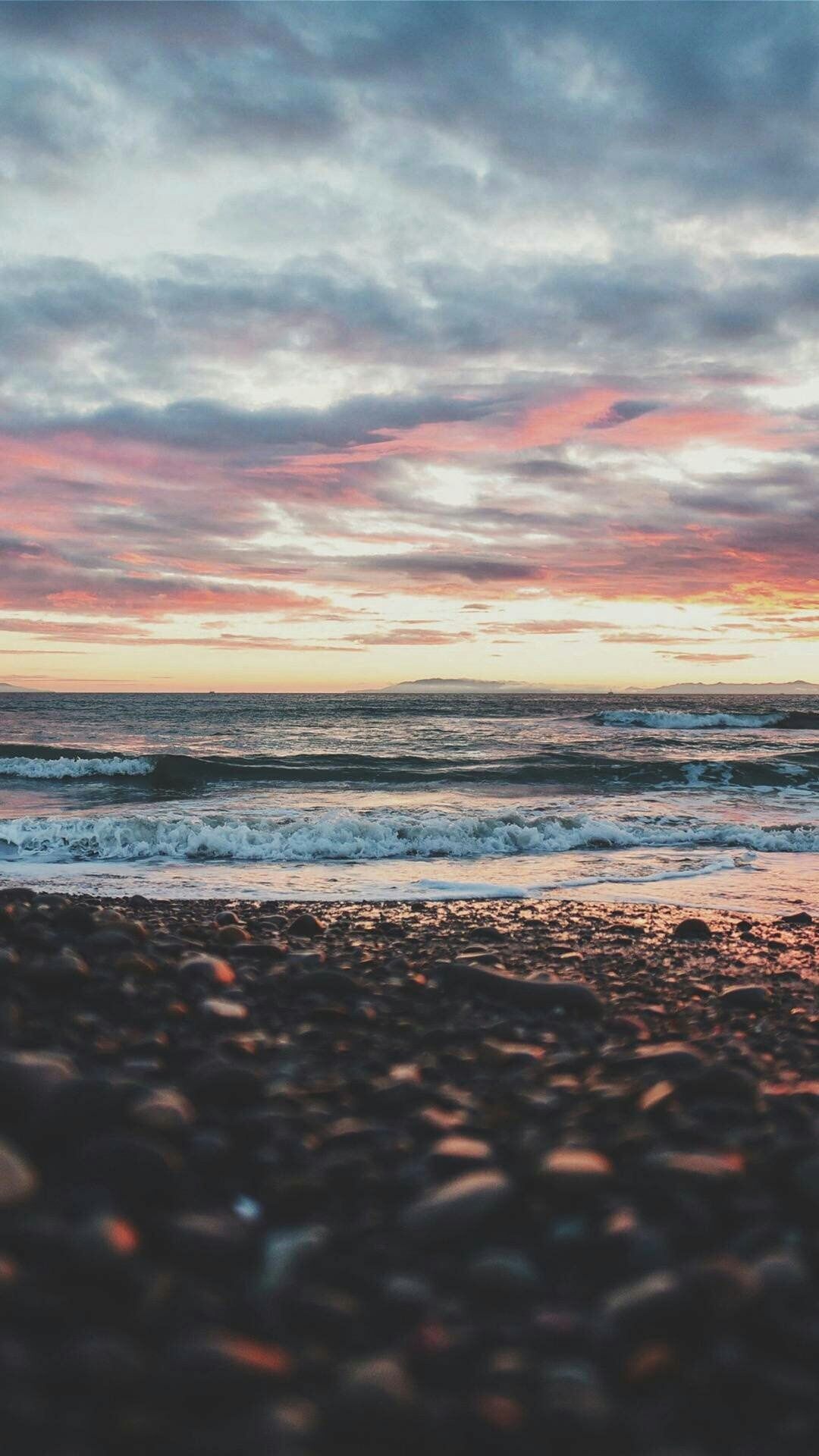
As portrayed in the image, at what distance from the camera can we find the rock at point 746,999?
5.27 meters

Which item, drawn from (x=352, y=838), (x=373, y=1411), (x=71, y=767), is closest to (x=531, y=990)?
(x=373, y=1411)

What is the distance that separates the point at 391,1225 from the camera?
2.54 meters

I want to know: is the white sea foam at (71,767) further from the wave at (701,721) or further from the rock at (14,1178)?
the wave at (701,721)

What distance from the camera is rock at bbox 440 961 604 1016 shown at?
494 cm

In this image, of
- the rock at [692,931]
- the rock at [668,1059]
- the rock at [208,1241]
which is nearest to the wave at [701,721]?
the rock at [692,931]

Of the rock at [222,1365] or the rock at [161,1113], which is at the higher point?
the rock at [161,1113]

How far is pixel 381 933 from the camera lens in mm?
7414

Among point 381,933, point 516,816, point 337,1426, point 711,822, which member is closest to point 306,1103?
point 337,1426

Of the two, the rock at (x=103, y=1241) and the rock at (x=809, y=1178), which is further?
the rock at (x=809, y=1178)

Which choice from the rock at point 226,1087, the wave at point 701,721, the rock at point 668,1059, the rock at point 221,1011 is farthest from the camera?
the wave at point 701,721

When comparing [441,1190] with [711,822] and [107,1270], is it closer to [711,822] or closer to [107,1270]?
[107,1270]

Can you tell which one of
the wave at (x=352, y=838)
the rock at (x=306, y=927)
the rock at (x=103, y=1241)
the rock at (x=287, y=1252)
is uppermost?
the rock at (x=103, y=1241)

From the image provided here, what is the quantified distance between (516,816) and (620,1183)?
12047mm

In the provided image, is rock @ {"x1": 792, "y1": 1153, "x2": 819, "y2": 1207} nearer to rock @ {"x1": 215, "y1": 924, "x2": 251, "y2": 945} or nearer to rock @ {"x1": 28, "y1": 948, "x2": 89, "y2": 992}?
rock @ {"x1": 28, "y1": 948, "x2": 89, "y2": 992}
